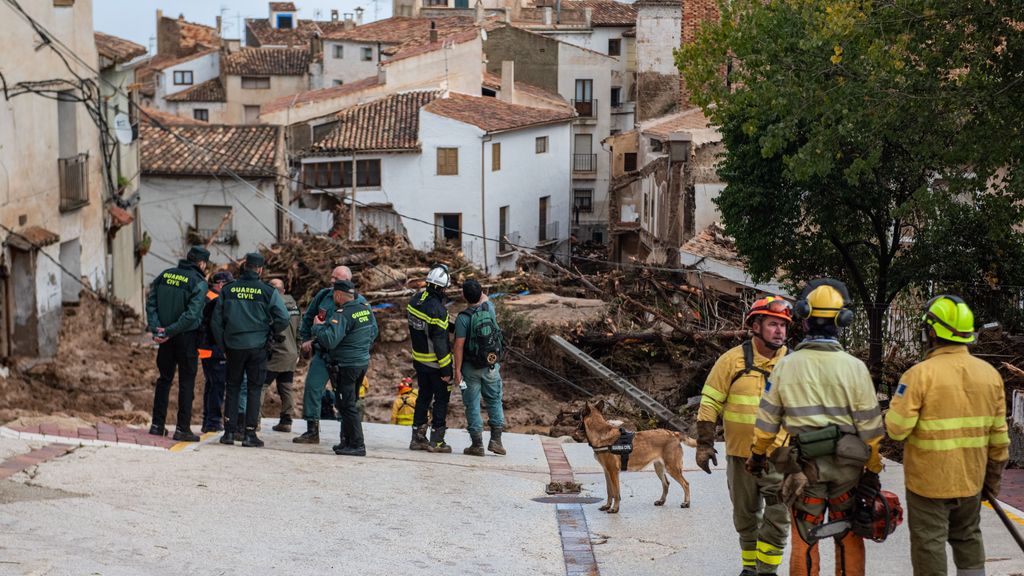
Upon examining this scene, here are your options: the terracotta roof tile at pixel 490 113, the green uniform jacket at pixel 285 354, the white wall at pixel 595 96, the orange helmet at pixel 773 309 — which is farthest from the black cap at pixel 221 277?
the white wall at pixel 595 96

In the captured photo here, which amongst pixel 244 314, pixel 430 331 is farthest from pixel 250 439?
pixel 430 331

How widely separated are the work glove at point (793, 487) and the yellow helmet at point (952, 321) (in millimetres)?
1048

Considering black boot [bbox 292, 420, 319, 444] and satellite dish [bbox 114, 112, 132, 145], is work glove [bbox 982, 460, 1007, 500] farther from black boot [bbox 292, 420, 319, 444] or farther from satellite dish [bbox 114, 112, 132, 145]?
satellite dish [bbox 114, 112, 132, 145]

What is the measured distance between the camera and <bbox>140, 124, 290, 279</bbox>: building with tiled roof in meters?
39.4

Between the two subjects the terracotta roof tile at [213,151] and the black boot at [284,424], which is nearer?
the black boot at [284,424]

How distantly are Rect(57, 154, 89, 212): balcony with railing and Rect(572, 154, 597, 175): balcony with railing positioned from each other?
40.5 metres

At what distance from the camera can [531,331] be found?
23891 mm

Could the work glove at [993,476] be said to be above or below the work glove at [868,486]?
above

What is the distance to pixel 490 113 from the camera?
2039 inches

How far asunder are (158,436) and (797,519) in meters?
7.55

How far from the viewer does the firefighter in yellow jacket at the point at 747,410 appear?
7.73 meters

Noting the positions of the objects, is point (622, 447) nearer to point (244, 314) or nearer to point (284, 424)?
point (244, 314)

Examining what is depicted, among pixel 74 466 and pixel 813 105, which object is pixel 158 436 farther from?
pixel 813 105

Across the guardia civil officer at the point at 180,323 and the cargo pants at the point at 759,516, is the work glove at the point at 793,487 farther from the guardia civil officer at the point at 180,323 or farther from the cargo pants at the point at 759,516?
the guardia civil officer at the point at 180,323
